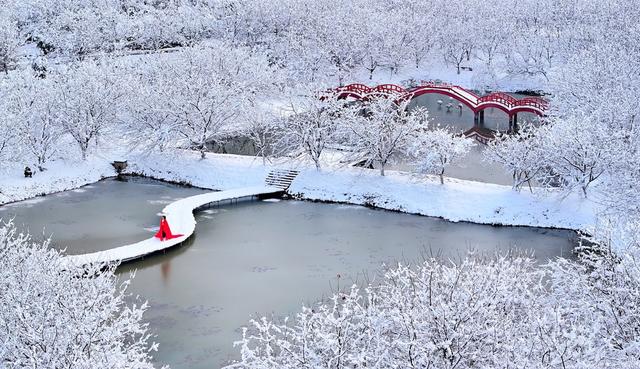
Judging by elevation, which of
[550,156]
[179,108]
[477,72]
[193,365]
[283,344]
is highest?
[477,72]

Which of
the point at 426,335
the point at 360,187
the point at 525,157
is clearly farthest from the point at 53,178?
the point at 426,335

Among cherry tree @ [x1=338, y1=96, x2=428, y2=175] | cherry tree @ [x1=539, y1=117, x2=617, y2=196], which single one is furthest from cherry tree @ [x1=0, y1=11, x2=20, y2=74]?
cherry tree @ [x1=539, y1=117, x2=617, y2=196]

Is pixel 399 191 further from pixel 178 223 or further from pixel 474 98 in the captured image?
pixel 474 98

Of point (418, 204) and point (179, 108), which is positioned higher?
point (179, 108)

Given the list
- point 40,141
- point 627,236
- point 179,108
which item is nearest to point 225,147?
point 179,108

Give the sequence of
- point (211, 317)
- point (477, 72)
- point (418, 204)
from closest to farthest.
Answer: point (211, 317) < point (418, 204) < point (477, 72)

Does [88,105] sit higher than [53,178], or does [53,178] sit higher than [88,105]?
[88,105]

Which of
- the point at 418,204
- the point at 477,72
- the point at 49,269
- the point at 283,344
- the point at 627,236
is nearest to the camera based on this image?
the point at 283,344

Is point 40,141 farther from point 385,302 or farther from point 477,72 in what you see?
point 477,72
